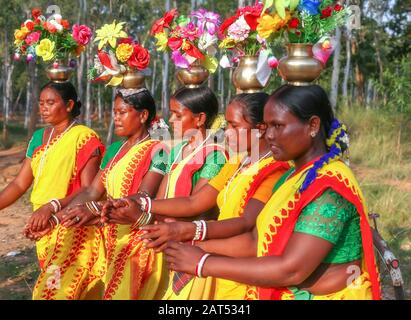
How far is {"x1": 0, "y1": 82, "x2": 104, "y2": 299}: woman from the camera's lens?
3572 mm

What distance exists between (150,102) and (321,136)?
1750 millimetres

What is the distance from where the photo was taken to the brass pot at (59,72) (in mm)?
3814

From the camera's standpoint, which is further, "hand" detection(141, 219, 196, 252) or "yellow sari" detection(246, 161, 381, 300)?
"hand" detection(141, 219, 196, 252)

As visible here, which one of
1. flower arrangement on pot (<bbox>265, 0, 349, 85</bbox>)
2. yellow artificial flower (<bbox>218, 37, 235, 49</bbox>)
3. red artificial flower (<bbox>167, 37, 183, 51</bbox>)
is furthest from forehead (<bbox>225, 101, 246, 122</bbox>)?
red artificial flower (<bbox>167, 37, 183, 51</bbox>)

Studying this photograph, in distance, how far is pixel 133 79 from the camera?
3568 millimetres

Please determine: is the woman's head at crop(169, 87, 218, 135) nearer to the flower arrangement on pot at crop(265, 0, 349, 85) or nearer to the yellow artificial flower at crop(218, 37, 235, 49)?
the yellow artificial flower at crop(218, 37, 235, 49)

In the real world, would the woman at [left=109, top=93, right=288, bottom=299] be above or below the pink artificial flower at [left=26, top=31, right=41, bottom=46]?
below

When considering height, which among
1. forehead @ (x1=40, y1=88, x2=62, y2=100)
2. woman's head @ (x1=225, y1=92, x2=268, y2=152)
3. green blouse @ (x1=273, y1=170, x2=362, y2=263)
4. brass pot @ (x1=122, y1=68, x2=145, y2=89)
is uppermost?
brass pot @ (x1=122, y1=68, x2=145, y2=89)

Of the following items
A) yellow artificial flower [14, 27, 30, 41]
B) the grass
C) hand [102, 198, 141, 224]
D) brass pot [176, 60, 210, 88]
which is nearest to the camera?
hand [102, 198, 141, 224]

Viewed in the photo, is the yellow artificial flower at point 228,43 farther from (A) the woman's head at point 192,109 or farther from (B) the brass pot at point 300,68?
(B) the brass pot at point 300,68

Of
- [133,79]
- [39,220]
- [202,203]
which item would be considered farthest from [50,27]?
[202,203]

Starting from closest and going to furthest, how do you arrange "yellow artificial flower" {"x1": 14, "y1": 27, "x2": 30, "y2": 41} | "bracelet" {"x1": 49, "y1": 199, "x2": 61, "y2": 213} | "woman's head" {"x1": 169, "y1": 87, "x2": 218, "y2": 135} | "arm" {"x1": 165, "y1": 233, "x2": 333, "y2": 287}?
"arm" {"x1": 165, "y1": 233, "x2": 333, "y2": 287} < "woman's head" {"x1": 169, "y1": 87, "x2": 218, "y2": 135} < "bracelet" {"x1": 49, "y1": 199, "x2": 61, "y2": 213} < "yellow artificial flower" {"x1": 14, "y1": 27, "x2": 30, "y2": 41}

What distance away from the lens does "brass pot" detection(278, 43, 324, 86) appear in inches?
81.0

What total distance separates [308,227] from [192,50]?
72.1 inches
